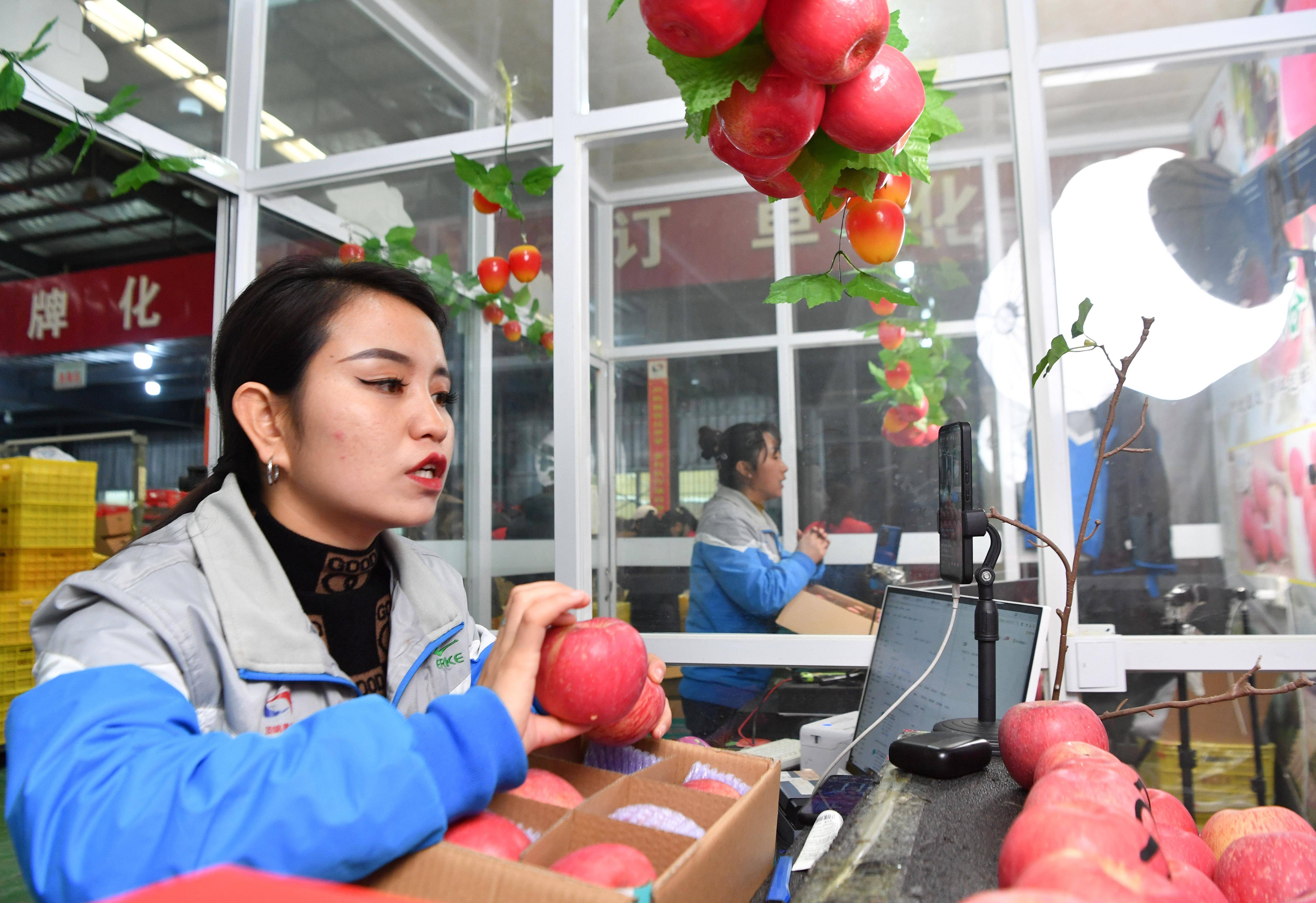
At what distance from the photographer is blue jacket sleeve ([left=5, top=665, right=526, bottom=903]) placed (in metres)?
0.58

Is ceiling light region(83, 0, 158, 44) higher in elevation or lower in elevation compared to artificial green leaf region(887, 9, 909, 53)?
higher

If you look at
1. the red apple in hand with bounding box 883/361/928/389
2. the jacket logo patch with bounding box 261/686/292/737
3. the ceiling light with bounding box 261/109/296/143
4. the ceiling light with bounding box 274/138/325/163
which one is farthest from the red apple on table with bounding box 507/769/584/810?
the ceiling light with bounding box 261/109/296/143

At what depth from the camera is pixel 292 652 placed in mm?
958

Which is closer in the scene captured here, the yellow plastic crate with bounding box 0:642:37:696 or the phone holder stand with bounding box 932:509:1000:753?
the phone holder stand with bounding box 932:509:1000:753

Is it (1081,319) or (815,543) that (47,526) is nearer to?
(815,543)

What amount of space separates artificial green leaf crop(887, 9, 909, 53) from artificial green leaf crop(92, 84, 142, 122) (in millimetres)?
2934

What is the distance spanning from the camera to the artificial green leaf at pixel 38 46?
2.51 meters

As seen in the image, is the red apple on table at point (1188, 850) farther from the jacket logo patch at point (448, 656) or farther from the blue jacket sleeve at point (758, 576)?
the blue jacket sleeve at point (758, 576)

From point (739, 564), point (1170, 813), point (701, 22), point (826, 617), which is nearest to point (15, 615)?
point (739, 564)

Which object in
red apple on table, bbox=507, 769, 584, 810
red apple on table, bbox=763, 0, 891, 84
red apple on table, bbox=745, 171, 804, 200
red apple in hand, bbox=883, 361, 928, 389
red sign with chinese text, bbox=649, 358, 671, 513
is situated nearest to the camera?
red apple on table, bbox=763, 0, 891, 84

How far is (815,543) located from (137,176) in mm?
2953

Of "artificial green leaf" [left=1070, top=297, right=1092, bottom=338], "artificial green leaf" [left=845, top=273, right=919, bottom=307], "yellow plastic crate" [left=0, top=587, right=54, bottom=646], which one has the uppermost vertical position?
"artificial green leaf" [left=1070, top=297, right=1092, bottom=338]

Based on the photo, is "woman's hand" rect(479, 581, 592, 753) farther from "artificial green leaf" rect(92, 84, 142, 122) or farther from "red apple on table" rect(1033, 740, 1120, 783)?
"artificial green leaf" rect(92, 84, 142, 122)

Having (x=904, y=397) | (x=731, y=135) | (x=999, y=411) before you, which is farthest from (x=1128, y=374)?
(x=731, y=135)
